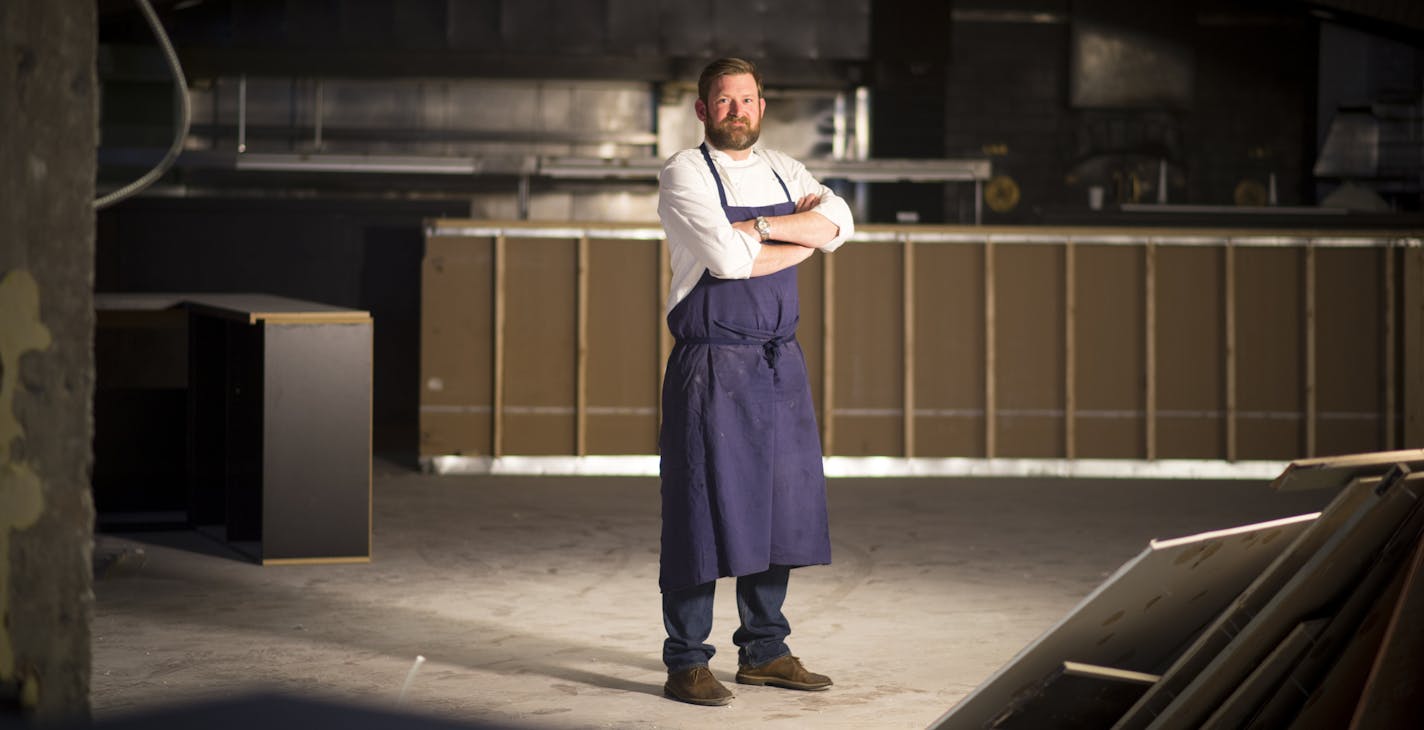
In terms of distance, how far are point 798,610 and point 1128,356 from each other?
4.47 meters

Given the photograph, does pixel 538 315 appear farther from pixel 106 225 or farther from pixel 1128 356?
pixel 106 225

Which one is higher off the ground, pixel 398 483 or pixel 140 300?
pixel 140 300

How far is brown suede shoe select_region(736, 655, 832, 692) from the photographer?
13.1ft

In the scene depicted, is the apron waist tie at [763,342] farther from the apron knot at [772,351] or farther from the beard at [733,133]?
the beard at [733,133]

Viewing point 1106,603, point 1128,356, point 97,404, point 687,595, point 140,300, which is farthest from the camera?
point 1128,356

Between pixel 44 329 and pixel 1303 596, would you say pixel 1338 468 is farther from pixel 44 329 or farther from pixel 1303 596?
pixel 44 329

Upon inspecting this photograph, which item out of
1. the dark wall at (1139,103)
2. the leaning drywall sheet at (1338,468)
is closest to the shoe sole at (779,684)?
the leaning drywall sheet at (1338,468)

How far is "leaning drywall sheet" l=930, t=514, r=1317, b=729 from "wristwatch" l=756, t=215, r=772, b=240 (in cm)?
128

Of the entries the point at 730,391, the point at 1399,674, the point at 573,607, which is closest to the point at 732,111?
the point at 730,391

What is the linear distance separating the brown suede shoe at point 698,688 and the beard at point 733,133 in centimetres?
118

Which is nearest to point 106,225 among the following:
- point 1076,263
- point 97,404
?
point 97,404

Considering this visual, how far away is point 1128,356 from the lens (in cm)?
907

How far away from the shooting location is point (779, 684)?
402 centimetres

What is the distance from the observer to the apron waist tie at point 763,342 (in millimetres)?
3910
